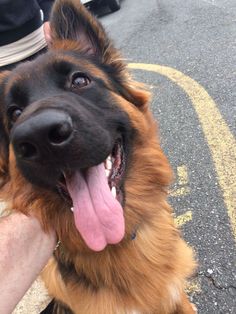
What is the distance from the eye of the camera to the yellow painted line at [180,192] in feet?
13.4

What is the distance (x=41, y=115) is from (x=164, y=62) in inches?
210

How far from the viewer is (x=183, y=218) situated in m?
3.87

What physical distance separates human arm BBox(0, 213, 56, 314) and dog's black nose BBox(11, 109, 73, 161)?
54 centimetres

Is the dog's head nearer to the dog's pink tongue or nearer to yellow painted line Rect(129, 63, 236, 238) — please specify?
the dog's pink tongue

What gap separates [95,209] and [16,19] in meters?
2.01

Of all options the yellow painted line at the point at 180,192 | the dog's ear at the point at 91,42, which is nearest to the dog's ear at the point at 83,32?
the dog's ear at the point at 91,42

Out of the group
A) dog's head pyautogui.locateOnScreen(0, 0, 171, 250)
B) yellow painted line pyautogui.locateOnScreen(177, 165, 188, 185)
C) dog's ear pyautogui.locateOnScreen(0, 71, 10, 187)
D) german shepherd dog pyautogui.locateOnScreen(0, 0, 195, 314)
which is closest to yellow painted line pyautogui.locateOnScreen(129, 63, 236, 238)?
yellow painted line pyautogui.locateOnScreen(177, 165, 188, 185)

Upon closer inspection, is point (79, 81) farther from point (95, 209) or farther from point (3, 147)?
point (95, 209)

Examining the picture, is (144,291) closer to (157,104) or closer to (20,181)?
(20,181)

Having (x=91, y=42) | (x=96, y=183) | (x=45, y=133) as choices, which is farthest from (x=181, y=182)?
(x=45, y=133)

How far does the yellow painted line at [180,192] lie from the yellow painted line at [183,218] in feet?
0.80

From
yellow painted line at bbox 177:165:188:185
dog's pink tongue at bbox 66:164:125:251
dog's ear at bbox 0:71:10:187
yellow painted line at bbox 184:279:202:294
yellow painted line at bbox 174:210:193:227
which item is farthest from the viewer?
yellow painted line at bbox 177:165:188:185

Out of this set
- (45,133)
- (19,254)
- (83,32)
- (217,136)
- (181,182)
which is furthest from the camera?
(217,136)

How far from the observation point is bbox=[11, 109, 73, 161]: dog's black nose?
1993mm
